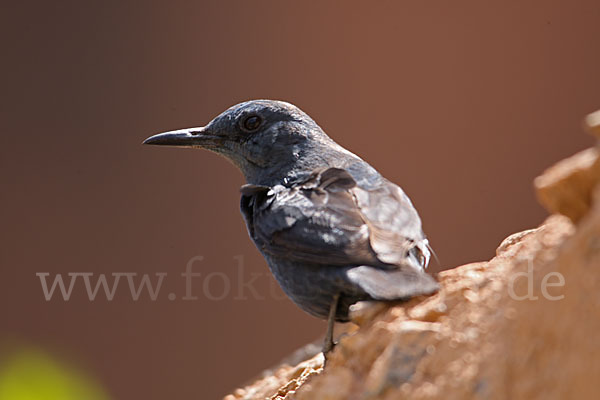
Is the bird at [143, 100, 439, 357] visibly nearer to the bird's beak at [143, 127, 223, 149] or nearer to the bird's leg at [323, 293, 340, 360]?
the bird's leg at [323, 293, 340, 360]

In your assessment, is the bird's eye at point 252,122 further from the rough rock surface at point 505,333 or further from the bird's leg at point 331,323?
the rough rock surface at point 505,333

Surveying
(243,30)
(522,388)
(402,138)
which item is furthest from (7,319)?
(522,388)

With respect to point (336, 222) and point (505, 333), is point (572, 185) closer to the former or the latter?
point (505, 333)

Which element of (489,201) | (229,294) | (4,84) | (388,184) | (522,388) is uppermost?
(4,84)

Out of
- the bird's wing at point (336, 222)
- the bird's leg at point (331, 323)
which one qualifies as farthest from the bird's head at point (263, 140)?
the bird's leg at point (331, 323)

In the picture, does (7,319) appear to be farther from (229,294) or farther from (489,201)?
(489,201)

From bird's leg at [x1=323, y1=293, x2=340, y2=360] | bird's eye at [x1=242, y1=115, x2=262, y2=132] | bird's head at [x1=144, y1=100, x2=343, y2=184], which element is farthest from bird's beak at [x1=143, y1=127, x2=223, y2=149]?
bird's leg at [x1=323, y1=293, x2=340, y2=360]
